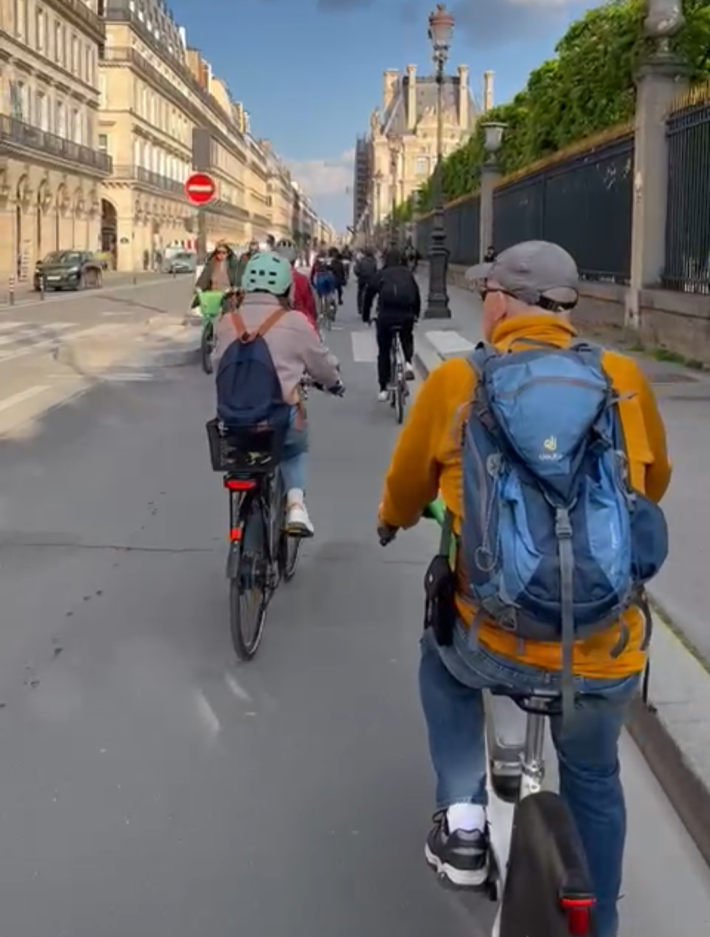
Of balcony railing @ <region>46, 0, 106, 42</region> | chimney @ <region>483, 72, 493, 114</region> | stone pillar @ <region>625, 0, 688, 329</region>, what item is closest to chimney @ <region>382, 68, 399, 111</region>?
chimney @ <region>483, 72, 493, 114</region>

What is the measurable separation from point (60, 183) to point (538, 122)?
46.2 meters

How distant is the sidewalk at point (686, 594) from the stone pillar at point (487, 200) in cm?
2283

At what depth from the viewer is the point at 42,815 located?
3998mm

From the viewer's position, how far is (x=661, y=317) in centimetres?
1636

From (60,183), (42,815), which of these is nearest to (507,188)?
(42,815)

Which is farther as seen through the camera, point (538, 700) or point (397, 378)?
point (397, 378)

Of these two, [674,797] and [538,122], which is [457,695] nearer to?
[674,797]

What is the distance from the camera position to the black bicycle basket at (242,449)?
5.63 meters

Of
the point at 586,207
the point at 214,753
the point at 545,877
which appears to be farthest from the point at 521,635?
the point at 586,207

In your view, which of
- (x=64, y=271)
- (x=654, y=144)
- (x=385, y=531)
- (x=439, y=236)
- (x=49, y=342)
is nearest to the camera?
(x=385, y=531)

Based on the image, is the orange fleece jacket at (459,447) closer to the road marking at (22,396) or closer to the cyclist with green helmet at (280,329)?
the cyclist with green helmet at (280,329)

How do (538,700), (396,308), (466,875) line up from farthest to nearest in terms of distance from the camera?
1. (396,308)
2. (466,875)
3. (538,700)

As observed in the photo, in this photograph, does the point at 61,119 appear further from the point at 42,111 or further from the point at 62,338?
the point at 62,338

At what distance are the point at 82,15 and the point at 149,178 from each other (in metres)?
22.1
